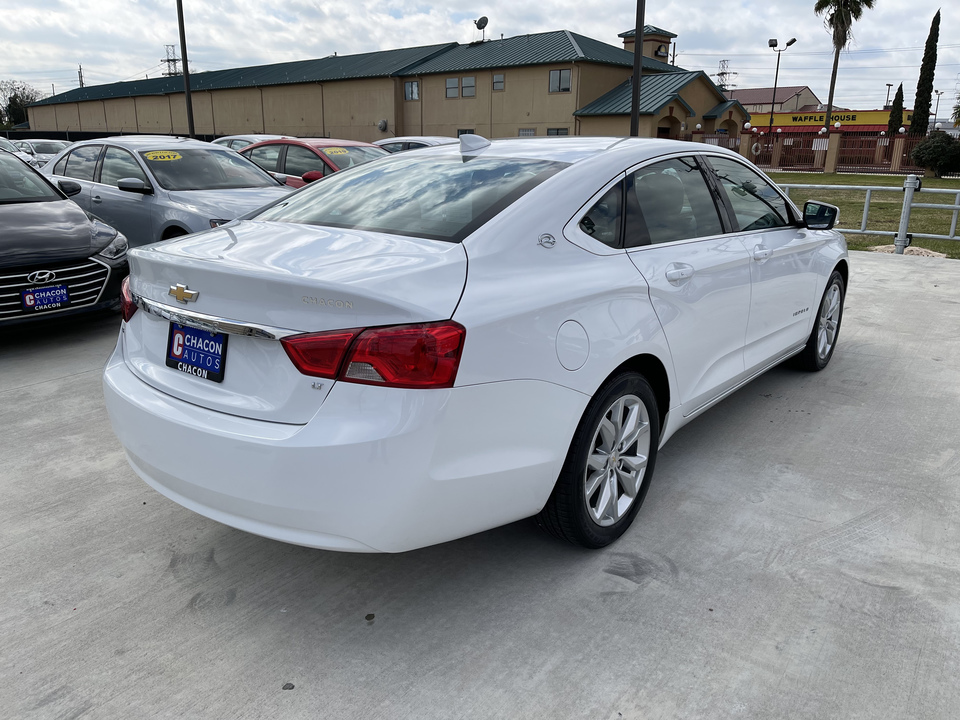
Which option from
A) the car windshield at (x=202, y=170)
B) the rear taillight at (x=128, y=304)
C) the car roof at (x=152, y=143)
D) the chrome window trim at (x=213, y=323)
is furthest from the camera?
the car roof at (x=152, y=143)

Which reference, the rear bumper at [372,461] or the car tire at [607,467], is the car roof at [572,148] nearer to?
the car tire at [607,467]

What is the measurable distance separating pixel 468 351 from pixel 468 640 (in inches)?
39.0

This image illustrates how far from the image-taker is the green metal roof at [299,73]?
45062 mm

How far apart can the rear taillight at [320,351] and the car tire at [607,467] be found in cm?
95

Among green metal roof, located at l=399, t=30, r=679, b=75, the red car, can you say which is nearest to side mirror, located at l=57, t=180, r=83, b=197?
the red car

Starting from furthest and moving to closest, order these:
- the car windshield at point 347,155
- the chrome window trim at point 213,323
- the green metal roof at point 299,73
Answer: the green metal roof at point 299,73, the car windshield at point 347,155, the chrome window trim at point 213,323

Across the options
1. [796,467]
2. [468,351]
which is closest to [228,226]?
[468,351]

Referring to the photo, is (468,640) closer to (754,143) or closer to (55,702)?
(55,702)

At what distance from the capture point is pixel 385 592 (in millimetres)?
2789

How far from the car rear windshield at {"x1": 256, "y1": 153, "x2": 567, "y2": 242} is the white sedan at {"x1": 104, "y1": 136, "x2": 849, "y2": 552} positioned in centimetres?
1

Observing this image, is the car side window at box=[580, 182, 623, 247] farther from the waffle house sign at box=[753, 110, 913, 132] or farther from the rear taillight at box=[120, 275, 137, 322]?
the waffle house sign at box=[753, 110, 913, 132]

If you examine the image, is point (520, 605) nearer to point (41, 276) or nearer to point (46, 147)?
point (41, 276)

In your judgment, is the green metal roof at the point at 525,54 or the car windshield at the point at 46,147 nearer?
the car windshield at the point at 46,147

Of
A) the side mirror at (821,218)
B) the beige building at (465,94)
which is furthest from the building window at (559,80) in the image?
the side mirror at (821,218)
